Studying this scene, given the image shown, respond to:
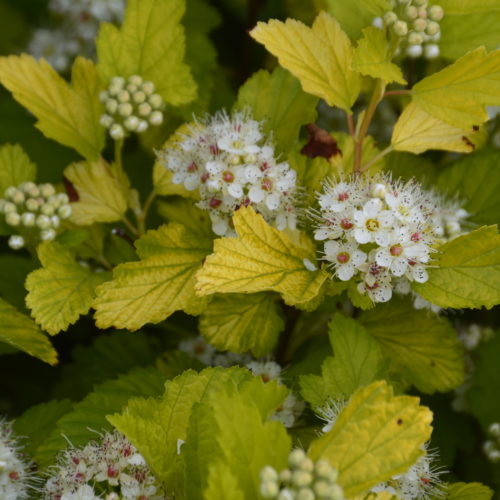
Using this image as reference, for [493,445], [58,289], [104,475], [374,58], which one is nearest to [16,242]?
[58,289]

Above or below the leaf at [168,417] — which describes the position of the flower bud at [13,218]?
above

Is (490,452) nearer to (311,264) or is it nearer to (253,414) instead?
(311,264)

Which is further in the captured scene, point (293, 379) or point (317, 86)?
point (293, 379)

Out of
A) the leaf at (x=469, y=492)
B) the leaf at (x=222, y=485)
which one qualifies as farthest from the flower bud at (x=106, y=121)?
the leaf at (x=469, y=492)

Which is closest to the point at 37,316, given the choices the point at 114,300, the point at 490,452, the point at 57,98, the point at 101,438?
the point at 114,300

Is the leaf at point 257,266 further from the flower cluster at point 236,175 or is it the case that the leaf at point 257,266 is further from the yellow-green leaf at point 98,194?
the yellow-green leaf at point 98,194

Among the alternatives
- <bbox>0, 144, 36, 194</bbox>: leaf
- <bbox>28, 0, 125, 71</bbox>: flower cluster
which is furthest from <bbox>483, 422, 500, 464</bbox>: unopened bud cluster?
<bbox>28, 0, 125, 71</bbox>: flower cluster

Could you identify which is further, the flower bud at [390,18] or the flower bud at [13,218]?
the flower bud at [13,218]
